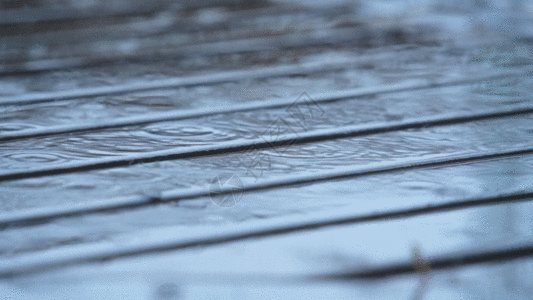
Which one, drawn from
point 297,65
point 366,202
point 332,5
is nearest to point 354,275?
point 366,202

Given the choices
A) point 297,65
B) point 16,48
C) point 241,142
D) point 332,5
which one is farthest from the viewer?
point 332,5

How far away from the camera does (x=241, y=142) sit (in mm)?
811

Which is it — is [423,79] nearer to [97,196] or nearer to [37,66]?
[97,196]

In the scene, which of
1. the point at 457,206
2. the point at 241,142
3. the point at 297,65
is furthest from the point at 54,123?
the point at 457,206

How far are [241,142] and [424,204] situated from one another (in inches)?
11.2

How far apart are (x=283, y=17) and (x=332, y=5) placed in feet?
0.63

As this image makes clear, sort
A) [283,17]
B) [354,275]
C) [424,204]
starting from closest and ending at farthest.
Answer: [354,275] < [424,204] < [283,17]

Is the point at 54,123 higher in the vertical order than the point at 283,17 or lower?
lower

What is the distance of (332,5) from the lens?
1.66 meters

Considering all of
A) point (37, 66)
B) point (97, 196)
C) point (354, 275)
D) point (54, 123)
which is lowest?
point (354, 275)

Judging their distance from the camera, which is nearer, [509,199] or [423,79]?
[509,199]

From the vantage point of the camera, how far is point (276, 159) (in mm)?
752

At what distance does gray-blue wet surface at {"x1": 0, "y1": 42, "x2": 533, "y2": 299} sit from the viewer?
609 mm

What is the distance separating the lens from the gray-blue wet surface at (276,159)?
24.0 inches
